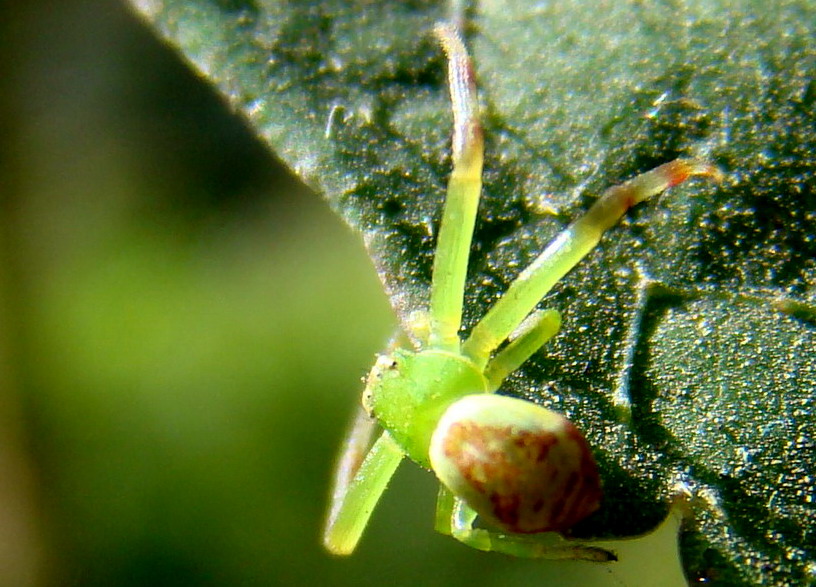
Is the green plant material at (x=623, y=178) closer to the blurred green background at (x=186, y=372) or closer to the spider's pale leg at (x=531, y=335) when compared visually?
the spider's pale leg at (x=531, y=335)

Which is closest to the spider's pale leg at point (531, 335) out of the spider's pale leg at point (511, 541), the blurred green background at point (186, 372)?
the spider's pale leg at point (511, 541)

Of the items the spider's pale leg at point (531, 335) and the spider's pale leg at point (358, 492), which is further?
the spider's pale leg at point (358, 492)

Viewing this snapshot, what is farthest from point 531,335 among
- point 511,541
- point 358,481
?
point 358,481

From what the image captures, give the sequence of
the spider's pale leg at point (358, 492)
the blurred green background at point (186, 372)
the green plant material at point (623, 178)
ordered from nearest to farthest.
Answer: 1. the green plant material at point (623, 178)
2. the spider's pale leg at point (358, 492)
3. the blurred green background at point (186, 372)

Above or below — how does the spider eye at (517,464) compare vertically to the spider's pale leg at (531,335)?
below

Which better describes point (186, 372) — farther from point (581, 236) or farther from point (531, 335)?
point (581, 236)

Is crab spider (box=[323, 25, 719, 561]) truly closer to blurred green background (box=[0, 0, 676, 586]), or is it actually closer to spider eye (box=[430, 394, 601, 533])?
spider eye (box=[430, 394, 601, 533])

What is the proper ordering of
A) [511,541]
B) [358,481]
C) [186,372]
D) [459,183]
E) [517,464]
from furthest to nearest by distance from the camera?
[186,372], [358,481], [511,541], [459,183], [517,464]

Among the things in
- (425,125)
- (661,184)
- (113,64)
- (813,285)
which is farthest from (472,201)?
(113,64)

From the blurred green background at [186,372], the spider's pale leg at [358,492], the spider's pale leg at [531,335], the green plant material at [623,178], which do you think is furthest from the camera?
the blurred green background at [186,372]
